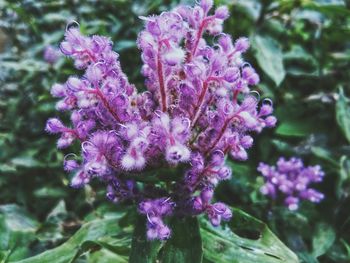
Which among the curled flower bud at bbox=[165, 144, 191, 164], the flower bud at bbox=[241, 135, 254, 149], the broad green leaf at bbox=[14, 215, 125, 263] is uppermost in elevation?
the curled flower bud at bbox=[165, 144, 191, 164]

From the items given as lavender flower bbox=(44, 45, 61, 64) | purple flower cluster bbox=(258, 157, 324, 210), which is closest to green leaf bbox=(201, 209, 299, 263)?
purple flower cluster bbox=(258, 157, 324, 210)

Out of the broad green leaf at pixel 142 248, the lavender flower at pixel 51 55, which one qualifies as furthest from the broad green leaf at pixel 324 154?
the lavender flower at pixel 51 55

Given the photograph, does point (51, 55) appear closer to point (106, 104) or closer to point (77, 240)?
point (77, 240)

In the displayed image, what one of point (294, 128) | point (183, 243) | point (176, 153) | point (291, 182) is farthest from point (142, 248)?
point (294, 128)

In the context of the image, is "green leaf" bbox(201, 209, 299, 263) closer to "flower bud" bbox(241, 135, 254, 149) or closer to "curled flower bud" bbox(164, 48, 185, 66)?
"flower bud" bbox(241, 135, 254, 149)

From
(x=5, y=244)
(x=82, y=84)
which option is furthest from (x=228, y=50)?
(x=5, y=244)

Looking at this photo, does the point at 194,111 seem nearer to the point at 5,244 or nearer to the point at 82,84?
the point at 82,84
